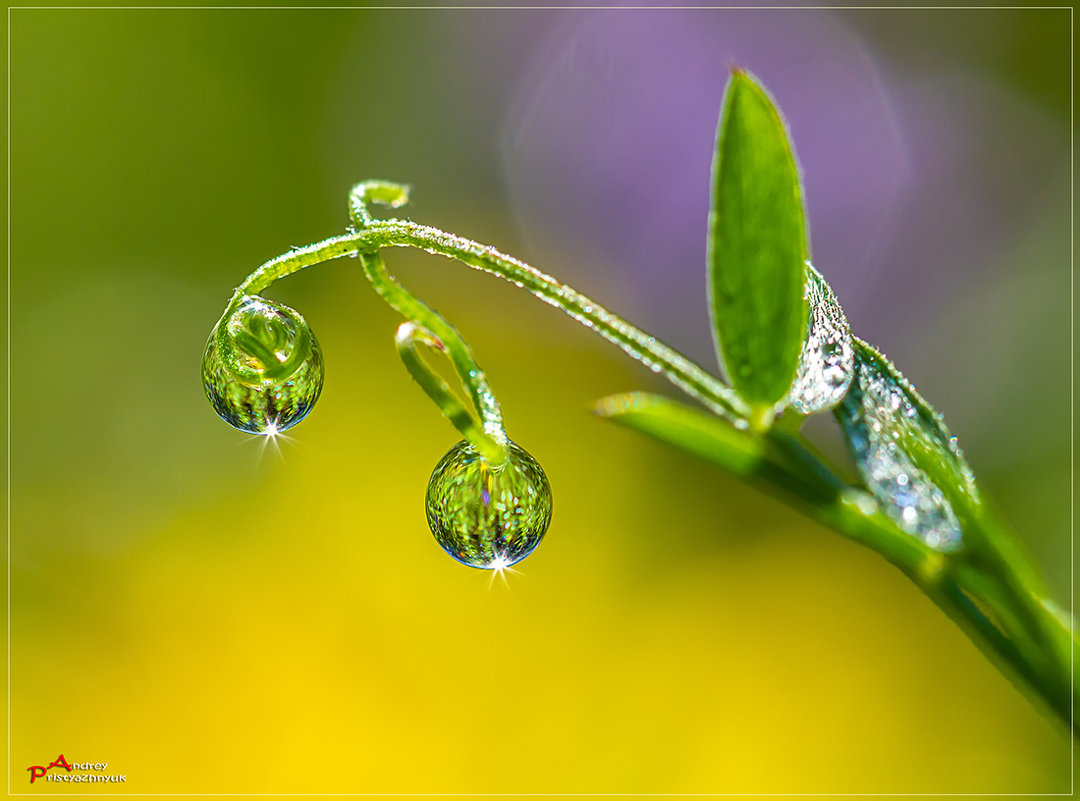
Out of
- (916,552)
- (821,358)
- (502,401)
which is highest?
(502,401)

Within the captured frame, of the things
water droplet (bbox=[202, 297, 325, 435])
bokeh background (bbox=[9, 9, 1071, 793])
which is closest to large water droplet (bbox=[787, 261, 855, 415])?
water droplet (bbox=[202, 297, 325, 435])

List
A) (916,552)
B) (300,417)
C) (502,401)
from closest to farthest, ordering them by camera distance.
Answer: (916,552) → (300,417) → (502,401)

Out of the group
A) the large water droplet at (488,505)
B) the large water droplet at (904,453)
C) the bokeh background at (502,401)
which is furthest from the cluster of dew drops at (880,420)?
the bokeh background at (502,401)

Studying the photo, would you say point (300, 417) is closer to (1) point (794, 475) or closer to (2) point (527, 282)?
(2) point (527, 282)

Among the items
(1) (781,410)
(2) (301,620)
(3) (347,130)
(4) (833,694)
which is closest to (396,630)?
(2) (301,620)

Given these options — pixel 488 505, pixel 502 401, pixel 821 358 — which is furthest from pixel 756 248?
pixel 502 401

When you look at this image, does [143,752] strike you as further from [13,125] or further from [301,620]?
[13,125]

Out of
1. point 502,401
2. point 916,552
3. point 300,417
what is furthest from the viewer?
point 502,401
